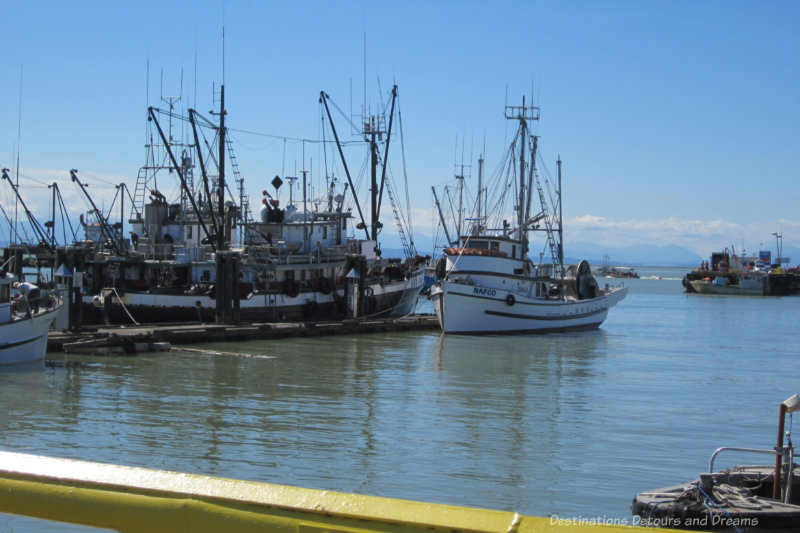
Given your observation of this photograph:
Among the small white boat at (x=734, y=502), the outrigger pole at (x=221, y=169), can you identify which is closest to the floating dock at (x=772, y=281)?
the outrigger pole at (x=221, y=169)

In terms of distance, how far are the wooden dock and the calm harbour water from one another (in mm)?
915

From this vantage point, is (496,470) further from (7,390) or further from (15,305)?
(15,305)

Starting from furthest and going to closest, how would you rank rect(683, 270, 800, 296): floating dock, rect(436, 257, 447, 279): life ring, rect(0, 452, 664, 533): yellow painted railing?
rect(683, 270, 800, 296): floating dock
rect(436, 257, 447, 279): life ring
rect(0, 452, 664, 533): yellow painted railing

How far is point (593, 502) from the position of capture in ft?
42.0

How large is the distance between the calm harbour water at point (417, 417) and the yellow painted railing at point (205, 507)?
5.04 meters

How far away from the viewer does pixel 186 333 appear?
3409cm

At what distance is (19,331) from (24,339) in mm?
348

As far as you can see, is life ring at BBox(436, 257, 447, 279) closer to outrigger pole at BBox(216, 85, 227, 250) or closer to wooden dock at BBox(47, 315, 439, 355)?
wooden dock at BBox(47, 315, 439, 355)

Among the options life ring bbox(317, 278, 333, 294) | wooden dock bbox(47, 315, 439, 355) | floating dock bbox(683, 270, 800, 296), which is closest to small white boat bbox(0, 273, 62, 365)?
wooden dock bbox(47, 315, 439, 355)

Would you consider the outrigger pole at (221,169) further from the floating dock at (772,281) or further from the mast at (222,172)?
the floating dock at (772,281)

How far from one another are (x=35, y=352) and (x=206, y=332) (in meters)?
8.63

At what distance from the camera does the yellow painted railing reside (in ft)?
7.65

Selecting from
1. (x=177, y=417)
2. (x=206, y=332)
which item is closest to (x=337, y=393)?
(x=177, y=417)

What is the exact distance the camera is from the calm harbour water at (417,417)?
46.2 feet
